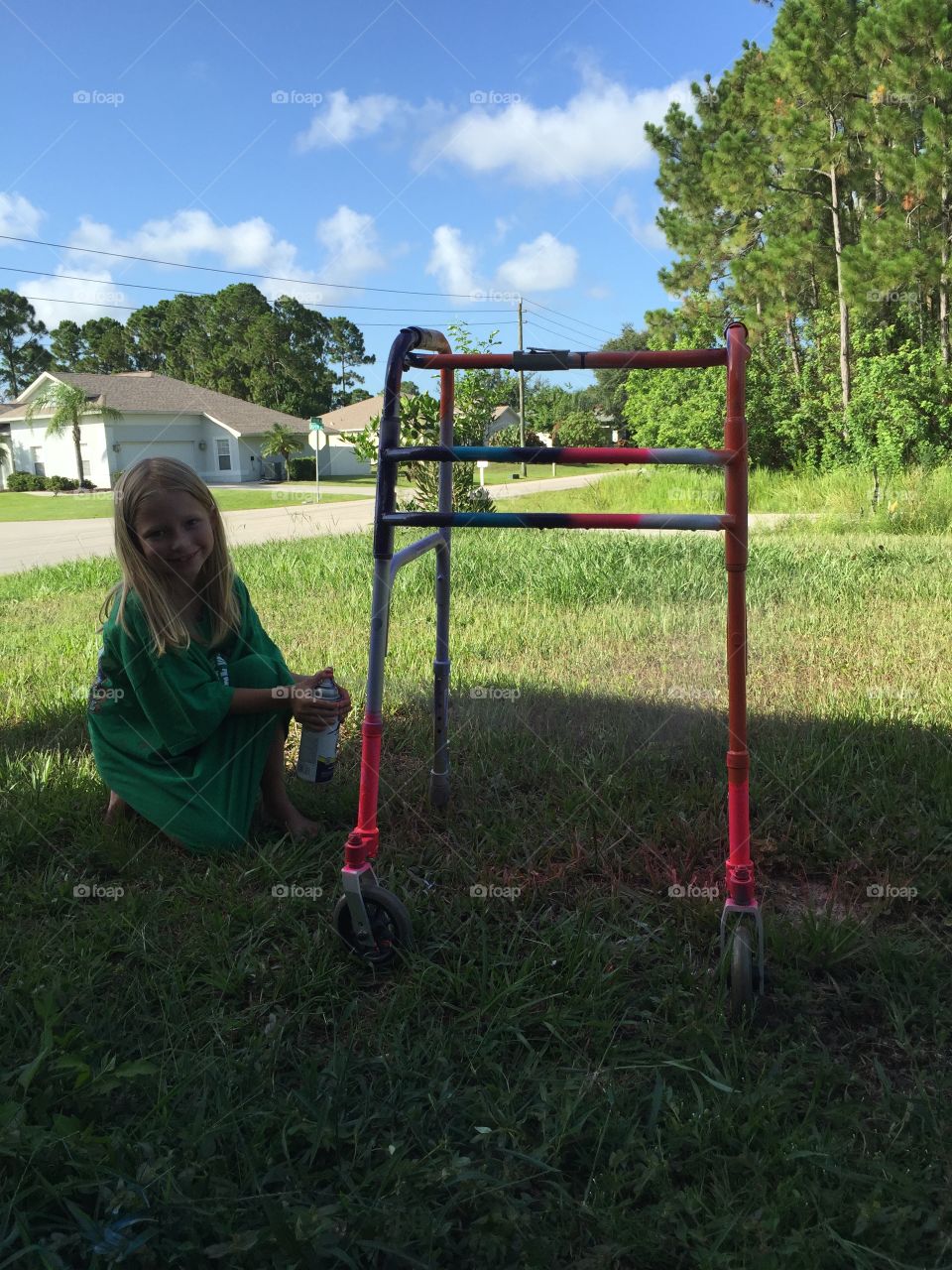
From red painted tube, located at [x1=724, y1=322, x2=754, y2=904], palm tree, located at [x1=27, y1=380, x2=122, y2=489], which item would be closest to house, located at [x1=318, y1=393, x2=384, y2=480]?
palm tree, located at [x1=27, y1=380, x2=122, y2=489]

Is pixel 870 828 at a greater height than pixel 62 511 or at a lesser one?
lesser

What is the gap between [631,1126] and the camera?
1.61m

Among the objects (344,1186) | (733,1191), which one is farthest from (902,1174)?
(344,1186)

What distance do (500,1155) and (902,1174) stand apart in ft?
2.09

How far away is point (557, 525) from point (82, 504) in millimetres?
29619

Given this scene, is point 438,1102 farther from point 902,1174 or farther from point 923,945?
point 923,945

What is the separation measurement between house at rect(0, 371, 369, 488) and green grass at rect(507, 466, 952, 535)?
2393 centimetres

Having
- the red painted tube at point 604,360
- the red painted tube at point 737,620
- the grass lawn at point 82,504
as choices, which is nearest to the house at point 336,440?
the grass lawn at point 82,504

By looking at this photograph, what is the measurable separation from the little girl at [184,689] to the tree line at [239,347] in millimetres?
46450

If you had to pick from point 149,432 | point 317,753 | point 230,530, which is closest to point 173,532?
point 317,753

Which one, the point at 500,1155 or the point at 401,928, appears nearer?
the point at 500,1155

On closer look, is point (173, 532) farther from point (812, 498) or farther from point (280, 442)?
point (280, 442)

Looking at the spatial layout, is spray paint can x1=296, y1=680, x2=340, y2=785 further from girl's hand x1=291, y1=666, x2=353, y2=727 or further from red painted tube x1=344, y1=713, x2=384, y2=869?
red painted tube x1=344, y1=713, x2=384, y2=869

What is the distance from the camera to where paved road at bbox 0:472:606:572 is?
13.0 metres
